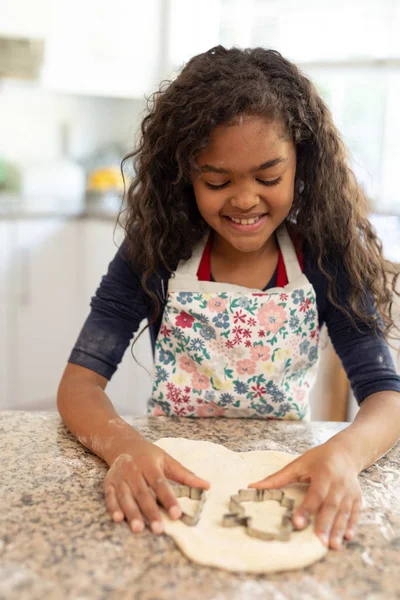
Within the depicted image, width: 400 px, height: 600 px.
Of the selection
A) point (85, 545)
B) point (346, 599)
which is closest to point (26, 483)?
point (85, 545)

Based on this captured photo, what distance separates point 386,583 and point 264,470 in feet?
0.86

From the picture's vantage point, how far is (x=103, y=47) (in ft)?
10.2

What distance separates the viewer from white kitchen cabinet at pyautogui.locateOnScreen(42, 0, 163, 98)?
2956mm

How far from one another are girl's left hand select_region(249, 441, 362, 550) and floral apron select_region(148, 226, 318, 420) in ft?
1.02

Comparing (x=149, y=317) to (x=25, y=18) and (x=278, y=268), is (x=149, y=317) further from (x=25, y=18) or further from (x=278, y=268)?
(x=25, y=18)

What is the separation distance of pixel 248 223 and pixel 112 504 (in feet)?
1.65

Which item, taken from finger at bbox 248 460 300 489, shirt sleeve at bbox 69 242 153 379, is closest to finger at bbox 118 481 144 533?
finger at bbox 248 460 300 489

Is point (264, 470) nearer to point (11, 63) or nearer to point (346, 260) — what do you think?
point (346, 260)

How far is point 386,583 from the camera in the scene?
0.64 meters

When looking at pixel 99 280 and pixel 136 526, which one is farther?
pixel 99 280

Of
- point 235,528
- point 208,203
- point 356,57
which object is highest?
point 356,57

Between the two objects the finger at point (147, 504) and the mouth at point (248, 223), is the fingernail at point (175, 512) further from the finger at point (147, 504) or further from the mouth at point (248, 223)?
the mouth at point (248, 223)

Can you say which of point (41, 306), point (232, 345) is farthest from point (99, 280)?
point (232, 345)

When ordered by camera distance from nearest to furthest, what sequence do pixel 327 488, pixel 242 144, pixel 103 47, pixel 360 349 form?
pixel 327 488, pixel 242 144, pixel 360 349, pixel 103 47
